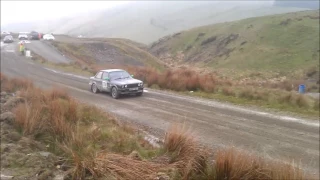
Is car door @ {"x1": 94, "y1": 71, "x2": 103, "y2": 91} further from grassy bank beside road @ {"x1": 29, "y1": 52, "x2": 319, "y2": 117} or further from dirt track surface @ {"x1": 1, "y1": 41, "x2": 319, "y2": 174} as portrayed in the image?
grassy bank beside road @ {"x1": 29, "y1": 52, "x2": 319, "y2": 117}

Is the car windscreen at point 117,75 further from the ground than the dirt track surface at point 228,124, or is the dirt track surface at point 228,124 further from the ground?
the car windscreen at point 117,75

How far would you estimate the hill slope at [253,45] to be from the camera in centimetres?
6116

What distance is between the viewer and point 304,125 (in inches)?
455

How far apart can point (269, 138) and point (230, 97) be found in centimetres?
824

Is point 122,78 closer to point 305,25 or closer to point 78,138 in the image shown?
point 78,138

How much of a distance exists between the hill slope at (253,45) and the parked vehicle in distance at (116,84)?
37.4m

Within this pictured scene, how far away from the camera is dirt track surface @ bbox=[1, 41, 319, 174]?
8914 millimetres

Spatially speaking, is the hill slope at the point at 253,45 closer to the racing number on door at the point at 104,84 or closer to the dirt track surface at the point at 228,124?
the racing number on door at the point at 104,84

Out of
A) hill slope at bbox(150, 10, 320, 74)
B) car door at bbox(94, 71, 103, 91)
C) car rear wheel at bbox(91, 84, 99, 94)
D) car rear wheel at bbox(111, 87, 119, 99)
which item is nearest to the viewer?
car rear wheel at bbox(111, 87, 119, 99)

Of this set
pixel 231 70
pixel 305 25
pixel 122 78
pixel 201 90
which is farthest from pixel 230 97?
pixel 305 25

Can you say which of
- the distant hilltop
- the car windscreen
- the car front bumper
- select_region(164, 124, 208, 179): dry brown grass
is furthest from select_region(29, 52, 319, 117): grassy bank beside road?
the distant hilltop

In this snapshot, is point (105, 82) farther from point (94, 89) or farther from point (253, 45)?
point (253, 45)

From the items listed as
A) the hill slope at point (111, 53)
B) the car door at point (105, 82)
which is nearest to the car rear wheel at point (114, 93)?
the car door at point (105, 82)

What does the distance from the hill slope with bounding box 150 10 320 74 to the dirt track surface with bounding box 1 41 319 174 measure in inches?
1627
